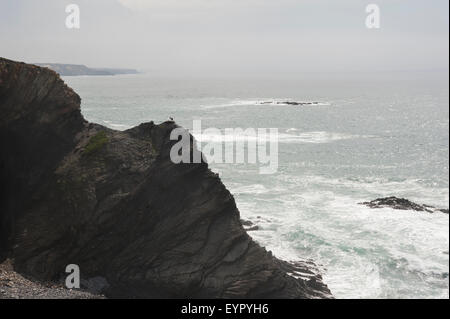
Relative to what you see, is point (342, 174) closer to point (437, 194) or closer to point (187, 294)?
point (437, 194)

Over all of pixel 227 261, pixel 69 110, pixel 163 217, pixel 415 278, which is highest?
pixel 69 110

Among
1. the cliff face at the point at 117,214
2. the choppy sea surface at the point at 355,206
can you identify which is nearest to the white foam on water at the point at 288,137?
the choppy sea surface at the point at 355,206

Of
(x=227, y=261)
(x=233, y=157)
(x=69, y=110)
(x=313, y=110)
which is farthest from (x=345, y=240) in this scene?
(x=313, y=110)

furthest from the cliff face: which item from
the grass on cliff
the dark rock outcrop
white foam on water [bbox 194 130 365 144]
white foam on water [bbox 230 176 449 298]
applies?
white foam on water [bbox 194 130 365 144]

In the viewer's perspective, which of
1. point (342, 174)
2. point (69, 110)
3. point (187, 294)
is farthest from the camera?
point (342, 174)

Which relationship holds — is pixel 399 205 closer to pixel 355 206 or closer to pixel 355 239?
pixel 355 206

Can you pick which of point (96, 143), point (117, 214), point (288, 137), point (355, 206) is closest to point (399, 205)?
point (355, 206)

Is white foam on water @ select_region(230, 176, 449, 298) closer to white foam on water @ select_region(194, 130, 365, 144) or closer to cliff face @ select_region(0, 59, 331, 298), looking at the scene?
cliff face @ select_region(0, 59, 331, 298)
